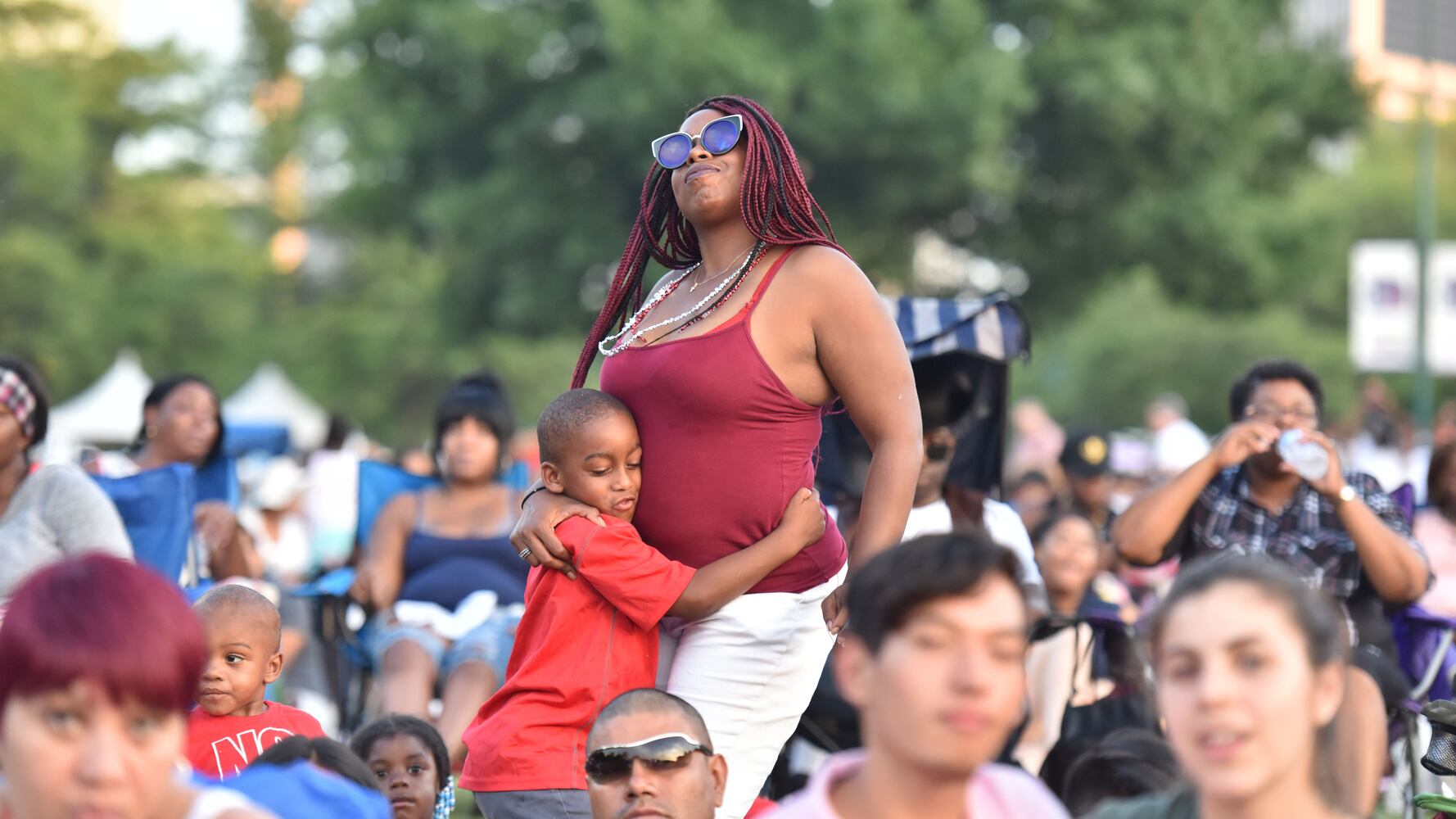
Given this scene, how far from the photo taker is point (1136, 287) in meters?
34.3

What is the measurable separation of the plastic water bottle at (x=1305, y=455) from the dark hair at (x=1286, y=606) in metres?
2.85

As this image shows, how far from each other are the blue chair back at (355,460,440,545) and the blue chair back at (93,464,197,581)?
129 cm

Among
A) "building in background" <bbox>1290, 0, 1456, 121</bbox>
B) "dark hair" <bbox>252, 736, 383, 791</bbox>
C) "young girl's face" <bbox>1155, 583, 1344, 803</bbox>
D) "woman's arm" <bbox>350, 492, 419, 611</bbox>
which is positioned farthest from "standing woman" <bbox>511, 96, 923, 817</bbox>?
"building in background" <bbox>1290, 0, 1456, 121</bbox>

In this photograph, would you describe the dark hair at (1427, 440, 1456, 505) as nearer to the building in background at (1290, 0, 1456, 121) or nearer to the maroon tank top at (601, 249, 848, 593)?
the maroon tank top at (601, 249, 848, 593)

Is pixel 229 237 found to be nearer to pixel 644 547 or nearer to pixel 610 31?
pixel 610 31

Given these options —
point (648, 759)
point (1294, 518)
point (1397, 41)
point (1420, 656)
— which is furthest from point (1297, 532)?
point (1397, 41)

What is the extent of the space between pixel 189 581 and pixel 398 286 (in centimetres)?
3351

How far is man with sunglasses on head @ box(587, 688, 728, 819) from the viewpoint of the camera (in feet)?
12.6

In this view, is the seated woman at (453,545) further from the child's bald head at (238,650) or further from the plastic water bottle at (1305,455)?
the plastic water bottle at (1305,455)

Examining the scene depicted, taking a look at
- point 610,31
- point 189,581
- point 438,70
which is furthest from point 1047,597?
point 438,70

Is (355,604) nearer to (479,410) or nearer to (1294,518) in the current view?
(479,410)

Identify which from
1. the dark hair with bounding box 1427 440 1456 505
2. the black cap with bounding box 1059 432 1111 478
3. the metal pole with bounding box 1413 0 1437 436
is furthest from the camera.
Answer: the metal pole with bounding box 1413 0 1437 436

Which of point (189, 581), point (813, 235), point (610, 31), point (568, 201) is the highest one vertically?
point (610, 31)

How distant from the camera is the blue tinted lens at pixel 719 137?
4.06 meters
